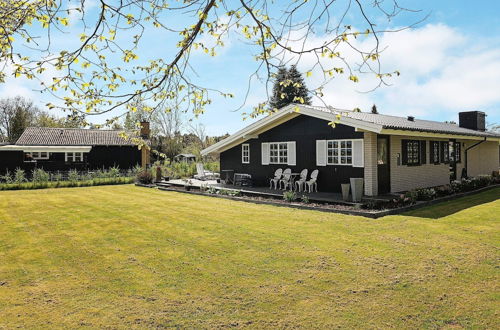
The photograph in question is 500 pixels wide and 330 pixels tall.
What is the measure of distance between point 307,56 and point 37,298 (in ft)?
14.4

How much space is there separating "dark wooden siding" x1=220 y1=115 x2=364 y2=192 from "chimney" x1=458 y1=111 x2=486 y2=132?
1426 cm

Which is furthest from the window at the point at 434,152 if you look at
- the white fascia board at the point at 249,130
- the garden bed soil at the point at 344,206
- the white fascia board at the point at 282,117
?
the white fascia board at the point at 249,130

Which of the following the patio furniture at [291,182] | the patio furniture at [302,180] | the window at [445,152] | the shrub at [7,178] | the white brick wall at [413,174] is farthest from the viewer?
the shrub at [7,178]

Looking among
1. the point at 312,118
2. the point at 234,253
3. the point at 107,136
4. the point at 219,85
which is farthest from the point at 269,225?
the point at 107,136

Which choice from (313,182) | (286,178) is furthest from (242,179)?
(313,182)

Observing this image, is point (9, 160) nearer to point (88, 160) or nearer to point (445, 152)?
point (88, 160)

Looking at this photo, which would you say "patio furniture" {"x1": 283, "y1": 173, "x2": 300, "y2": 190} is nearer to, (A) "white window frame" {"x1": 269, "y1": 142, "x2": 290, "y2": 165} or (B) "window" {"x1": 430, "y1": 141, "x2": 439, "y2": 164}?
(A) "white window frame" {"x1": 269, "y1": 142, "x2": 290, "y2": 165}

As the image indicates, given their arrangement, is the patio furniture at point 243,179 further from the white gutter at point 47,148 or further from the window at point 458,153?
the white gutter at point 47,148

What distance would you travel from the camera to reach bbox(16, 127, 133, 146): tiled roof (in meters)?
28.5

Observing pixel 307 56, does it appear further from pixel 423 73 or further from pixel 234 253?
pixel 423 73

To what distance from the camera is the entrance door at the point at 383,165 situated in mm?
13242

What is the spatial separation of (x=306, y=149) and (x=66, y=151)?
1987cm

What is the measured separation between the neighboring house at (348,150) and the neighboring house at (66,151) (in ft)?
42.9

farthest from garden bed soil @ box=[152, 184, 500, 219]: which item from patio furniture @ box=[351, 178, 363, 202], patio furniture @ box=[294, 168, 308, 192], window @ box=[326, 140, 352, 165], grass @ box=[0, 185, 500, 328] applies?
window @ box=[326, 140, 352, 165]
